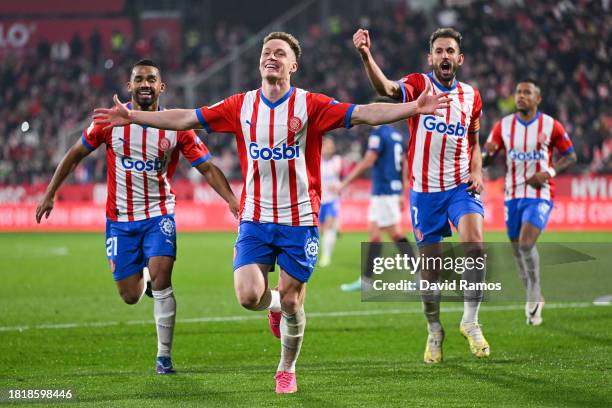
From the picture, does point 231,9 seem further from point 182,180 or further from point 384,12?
point 182,180

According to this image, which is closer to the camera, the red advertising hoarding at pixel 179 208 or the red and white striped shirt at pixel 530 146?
the red and white striped shirt at pixel 530 146

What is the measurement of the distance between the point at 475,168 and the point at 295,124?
226cm

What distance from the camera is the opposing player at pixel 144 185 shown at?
303 inches

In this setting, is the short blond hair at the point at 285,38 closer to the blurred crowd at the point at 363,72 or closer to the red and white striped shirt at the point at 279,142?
the red and white striped shirt at the point at 279,142

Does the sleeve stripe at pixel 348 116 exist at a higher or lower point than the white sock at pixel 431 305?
higher

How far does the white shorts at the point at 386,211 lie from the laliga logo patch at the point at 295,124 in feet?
24.0

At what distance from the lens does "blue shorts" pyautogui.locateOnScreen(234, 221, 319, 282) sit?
6.67 m

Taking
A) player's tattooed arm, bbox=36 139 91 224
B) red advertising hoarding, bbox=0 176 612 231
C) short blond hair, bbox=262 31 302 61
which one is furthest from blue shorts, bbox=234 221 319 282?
red advertising hoarding, bbox=0 176 612 231

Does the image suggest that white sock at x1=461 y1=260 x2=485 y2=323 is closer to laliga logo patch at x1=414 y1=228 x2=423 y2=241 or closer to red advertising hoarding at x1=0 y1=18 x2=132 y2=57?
laliga logo patch at x1=414 y1=228 x2=423 y2=241

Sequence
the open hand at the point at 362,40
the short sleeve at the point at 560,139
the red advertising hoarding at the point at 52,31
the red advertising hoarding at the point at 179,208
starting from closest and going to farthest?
the open hand at the point at 362,40 < the short sleeve at the point at 560,139 < the red advertising hoarding at the point at 179,208 < the red advertising hoarding at the point at 52,31

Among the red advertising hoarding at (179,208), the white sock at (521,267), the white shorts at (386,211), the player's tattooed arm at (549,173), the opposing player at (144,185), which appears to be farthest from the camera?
the red advertising hoarding at (179,208)

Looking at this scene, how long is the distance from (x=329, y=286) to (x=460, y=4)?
59.3 feet

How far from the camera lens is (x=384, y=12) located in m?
34.0

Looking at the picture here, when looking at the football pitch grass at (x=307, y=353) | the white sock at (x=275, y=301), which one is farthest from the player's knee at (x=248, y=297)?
the white sock at (x=275, y=301)
